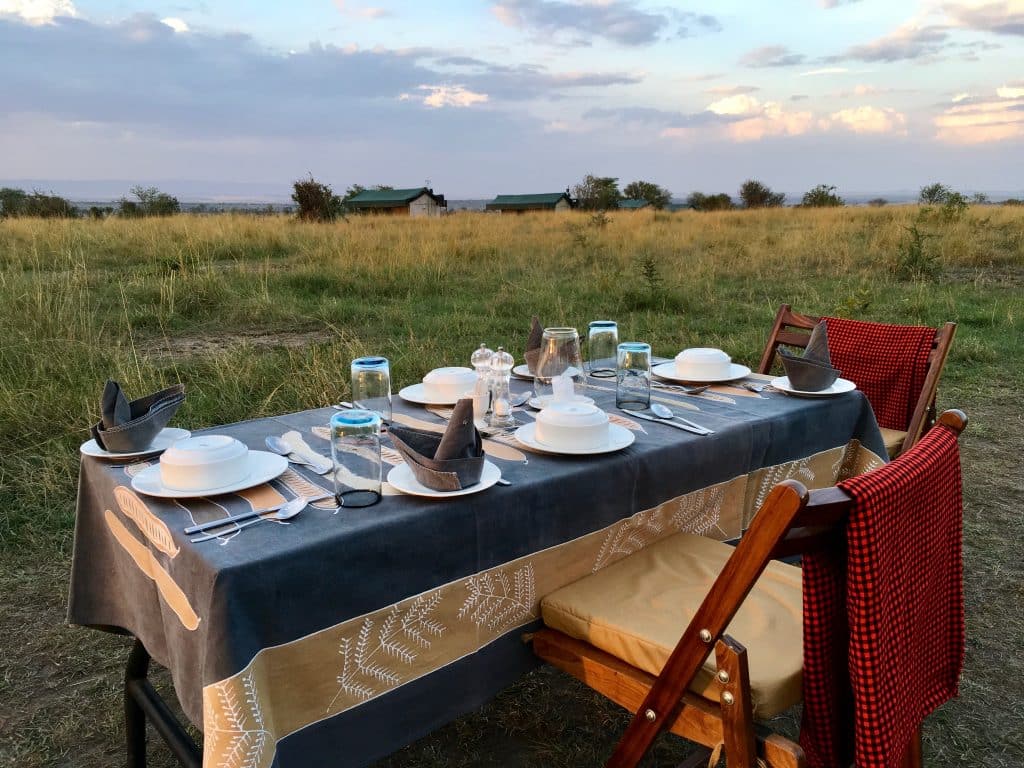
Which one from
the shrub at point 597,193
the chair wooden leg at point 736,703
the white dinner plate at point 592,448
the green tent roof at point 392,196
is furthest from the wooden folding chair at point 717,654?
the green tent roof at point 392,196

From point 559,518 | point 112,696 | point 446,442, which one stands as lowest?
point 112,696

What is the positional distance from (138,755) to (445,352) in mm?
3865

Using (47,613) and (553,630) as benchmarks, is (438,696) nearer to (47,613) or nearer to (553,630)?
(553,630)

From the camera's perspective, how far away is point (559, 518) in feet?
4.87

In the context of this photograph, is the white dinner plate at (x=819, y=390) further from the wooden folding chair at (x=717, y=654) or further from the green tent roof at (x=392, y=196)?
the green tent roof at (x=392, y=196)

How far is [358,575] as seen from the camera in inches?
47.5

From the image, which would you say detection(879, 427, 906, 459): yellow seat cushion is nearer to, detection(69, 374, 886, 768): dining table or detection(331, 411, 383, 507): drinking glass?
detection(69, 374, 886, 768): dining table

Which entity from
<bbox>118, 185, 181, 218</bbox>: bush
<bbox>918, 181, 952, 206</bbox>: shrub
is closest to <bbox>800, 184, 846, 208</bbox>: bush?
<bbox>918, 181, 952, 206</bbox>: shrub

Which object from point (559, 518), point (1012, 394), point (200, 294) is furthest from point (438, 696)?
point (200, 294)

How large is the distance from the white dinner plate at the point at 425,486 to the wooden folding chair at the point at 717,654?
0.31m

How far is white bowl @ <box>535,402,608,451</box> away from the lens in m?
1.58

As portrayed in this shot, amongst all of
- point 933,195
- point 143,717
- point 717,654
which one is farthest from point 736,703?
point 933,195

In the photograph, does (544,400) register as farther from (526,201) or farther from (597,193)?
(526,201)

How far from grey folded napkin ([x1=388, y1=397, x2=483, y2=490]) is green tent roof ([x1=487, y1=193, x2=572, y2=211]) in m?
46.4
